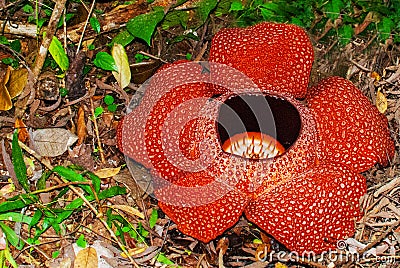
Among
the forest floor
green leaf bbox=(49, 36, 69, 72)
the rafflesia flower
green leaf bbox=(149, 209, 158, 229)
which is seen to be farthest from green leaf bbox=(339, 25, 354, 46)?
green leaf bbox=(49, 36, 69, 72)

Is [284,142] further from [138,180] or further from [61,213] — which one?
[61,213]

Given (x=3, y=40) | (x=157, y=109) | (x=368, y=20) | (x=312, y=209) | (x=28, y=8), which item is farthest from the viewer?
(x=368, y=20)

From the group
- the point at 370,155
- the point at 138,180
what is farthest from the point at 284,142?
the point at 138,180

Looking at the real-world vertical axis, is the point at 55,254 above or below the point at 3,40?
below

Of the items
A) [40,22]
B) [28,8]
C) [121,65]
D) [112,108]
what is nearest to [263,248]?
[112,108]

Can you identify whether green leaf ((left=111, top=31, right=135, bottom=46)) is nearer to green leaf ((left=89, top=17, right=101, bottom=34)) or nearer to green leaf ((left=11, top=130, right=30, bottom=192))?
green leaf ((left=89, top=17, right=101, bottom=34))

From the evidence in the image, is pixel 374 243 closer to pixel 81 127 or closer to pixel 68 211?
pixel 68 211

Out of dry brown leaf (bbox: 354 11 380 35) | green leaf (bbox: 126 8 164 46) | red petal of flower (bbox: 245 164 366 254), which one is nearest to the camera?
red petal of flower (bbox: 245 164 366 254)
